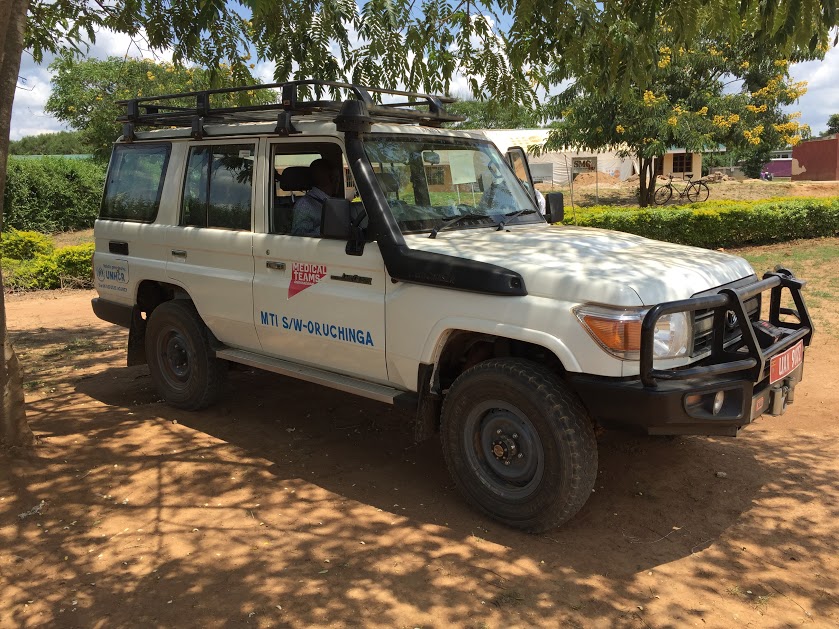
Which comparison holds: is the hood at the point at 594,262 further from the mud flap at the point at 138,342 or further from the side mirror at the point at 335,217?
the mud flap at the point at 138,342

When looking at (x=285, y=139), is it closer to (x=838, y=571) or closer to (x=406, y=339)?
(x=406, y=339)

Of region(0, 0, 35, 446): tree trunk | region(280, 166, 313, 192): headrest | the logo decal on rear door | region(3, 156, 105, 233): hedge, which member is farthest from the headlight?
region(3, 156, 105, 233): hedge

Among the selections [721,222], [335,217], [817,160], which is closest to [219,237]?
[335,217]

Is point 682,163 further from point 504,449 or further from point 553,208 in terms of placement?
point 504,449

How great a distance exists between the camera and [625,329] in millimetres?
3436

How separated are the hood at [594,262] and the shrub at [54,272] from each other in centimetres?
1028

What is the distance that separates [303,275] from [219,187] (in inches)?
44.3

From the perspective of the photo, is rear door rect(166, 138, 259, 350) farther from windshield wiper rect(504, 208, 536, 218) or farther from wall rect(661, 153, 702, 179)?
wall rect(661, 153, 702, 179)

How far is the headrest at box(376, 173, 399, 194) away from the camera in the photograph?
440cm

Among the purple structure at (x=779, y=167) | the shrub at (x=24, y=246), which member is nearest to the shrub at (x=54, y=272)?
the shrub at (x=24, y=246)

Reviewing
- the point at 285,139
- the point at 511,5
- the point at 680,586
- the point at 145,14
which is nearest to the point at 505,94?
the point at 511,5

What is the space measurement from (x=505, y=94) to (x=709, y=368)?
14.3ft

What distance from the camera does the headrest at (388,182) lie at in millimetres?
4398

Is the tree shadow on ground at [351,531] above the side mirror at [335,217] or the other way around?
the other way around
